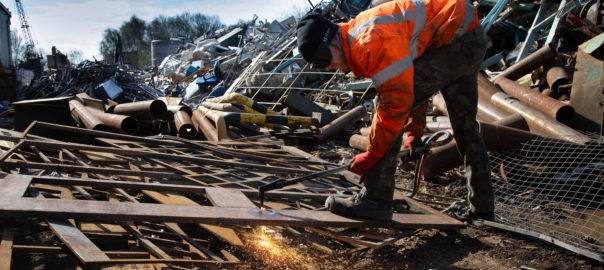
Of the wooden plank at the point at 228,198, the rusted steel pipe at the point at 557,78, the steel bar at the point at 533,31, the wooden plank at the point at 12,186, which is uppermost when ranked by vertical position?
the steel bar at the point at 533,31

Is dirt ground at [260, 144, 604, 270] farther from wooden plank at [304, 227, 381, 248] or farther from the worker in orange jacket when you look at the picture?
the worker in orange jacket

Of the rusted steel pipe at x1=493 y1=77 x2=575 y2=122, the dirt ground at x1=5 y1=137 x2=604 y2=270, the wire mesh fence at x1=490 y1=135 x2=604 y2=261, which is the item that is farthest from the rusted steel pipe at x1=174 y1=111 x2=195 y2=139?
the rusted steel pipe at x1=493 y1=77 x2=575 y2=122

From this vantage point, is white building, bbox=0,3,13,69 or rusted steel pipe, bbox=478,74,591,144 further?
white building, bbox=0,3,13,69

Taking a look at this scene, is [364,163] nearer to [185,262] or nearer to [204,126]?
[185,262]

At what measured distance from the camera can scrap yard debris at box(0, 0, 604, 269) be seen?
1990 mm

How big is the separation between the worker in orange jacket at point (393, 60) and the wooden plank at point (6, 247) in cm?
170

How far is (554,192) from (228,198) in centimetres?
321

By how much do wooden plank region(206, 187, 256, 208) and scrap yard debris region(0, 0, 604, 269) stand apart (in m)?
0.01

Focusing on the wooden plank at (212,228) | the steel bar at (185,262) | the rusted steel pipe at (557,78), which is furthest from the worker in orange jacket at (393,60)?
the rusted steel pipe at (557,78)

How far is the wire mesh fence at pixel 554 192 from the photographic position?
9.31 ft

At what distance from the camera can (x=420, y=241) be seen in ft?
8.56

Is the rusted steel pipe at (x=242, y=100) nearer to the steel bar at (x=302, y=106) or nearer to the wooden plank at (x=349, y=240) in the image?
the steel bar at (x=302, y=106)

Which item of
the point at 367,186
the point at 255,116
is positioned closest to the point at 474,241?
the point at 367,186

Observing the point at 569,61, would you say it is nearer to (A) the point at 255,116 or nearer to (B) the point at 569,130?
(B) the point at 569,130
